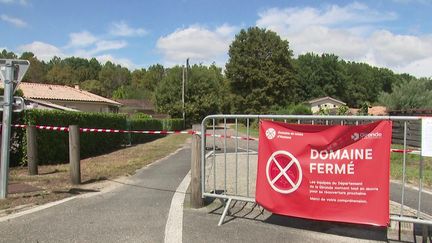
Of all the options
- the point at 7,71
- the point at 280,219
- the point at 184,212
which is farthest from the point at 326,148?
the point at 7,71

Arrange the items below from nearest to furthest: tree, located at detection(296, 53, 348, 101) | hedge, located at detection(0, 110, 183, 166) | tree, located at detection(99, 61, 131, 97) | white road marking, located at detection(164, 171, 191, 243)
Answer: white road marking, located at detection(164, 171, 191, 243) → hedge, located at detection(0, 110, 183, 166) → tree, located at detection(296, 53, 348, 101) → tree, located at detection(99, 61, 131, 97)

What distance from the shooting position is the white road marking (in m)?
5.81

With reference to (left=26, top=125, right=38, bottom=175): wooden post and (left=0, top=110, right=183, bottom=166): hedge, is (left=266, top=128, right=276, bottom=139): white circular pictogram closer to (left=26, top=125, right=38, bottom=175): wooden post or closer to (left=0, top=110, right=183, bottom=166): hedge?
(left=26, top=125, right=38, bottom=175): wooden post

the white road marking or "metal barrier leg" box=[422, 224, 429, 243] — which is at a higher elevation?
"metal barrier leg" box=[422, 224, 429, 243]

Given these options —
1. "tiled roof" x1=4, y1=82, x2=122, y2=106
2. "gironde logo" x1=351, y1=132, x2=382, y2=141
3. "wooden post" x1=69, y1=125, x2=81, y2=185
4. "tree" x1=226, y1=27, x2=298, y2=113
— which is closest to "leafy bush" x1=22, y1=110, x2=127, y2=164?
"wooden post" x1=69, y1=125, x2=81, y2=185

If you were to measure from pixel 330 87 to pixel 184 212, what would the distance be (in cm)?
9938

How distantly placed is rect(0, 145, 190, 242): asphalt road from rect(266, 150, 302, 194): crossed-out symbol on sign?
157 cm

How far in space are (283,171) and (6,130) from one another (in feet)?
16.3

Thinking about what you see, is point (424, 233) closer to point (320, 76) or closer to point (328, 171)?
point (328, 171)

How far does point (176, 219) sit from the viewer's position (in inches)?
262

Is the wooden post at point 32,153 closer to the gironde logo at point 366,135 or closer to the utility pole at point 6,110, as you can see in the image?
the utility pole at point 6,110

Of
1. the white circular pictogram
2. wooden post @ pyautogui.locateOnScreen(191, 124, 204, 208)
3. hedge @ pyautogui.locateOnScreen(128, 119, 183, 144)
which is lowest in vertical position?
hedge @ pyautogui.locateOnScreen(128, 119, 183, 144)

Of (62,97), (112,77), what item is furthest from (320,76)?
(62,97)

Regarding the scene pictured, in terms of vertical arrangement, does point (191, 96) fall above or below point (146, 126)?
above
